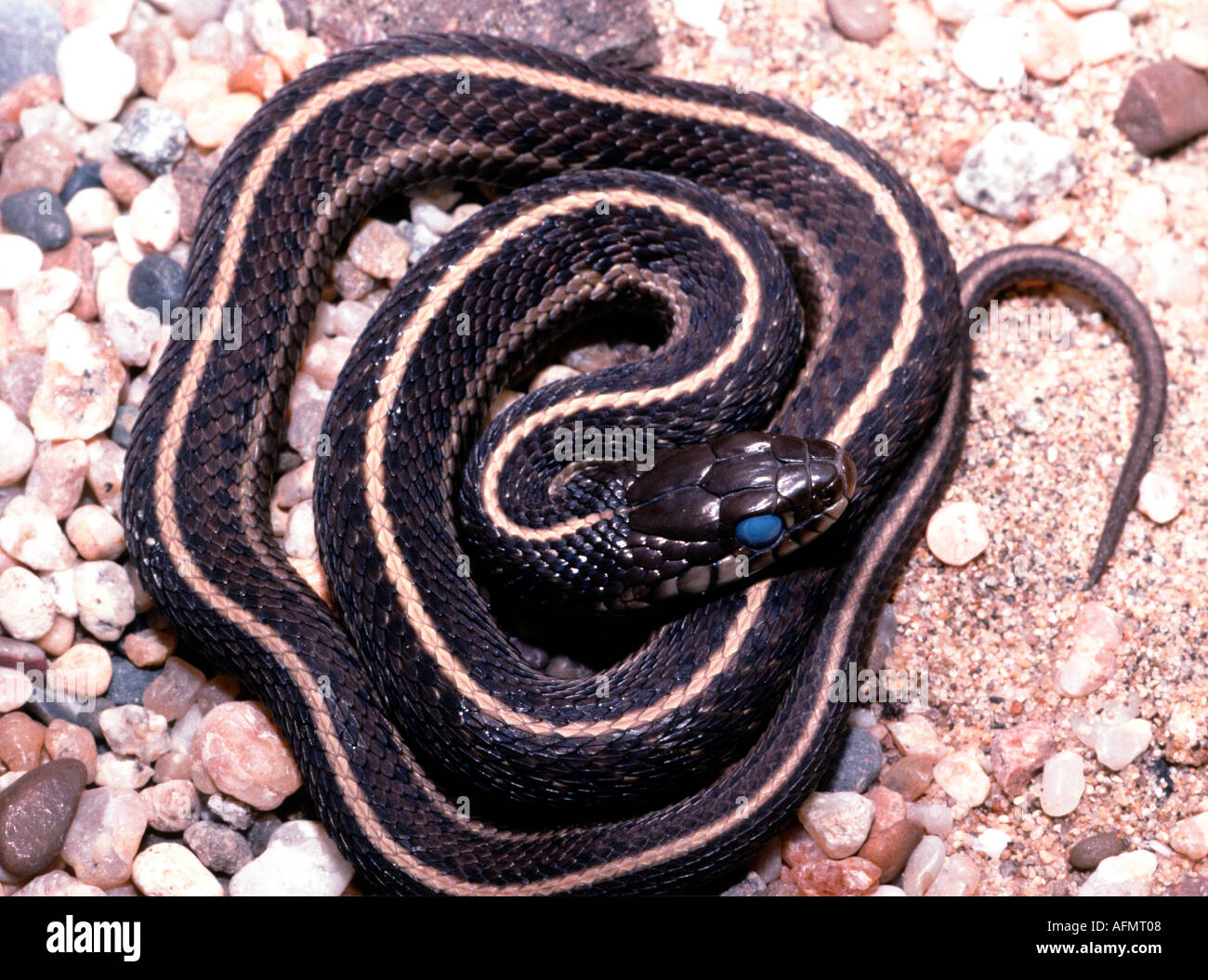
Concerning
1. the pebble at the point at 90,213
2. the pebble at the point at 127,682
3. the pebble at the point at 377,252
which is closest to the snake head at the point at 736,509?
the pebble at the point at 377,252

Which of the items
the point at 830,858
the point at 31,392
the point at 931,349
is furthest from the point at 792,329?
the point at 31,392

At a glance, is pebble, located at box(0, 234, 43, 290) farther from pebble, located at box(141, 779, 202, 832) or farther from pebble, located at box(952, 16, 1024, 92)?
pebble, located at box(952, 16, 1024, 92)

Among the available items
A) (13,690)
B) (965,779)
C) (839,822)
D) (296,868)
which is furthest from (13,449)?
(965,779)

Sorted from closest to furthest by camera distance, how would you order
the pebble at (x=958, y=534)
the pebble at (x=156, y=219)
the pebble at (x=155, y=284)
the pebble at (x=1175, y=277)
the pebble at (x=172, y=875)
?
the pebble at (x=172, y=875) → the pebble at (x=958, y=534) → the pebble at (x=155, y=284) → the pebble at (x=156, y=219) → the pebble at (x=1175, y=277)

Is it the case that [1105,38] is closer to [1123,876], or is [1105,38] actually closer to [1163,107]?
[1163,107]

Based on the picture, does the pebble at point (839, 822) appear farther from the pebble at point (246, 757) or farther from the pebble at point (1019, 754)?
the pebble at point (246, 757)

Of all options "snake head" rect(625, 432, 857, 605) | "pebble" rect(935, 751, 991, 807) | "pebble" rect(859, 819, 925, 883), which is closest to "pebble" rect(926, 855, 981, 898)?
"pebble" rect(859, 819, 925, 883)
